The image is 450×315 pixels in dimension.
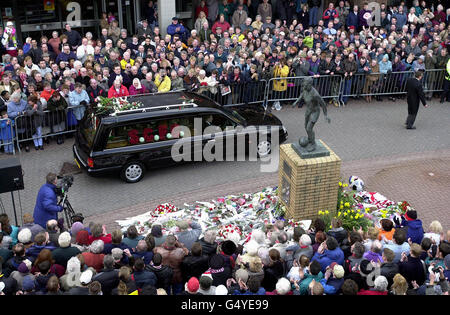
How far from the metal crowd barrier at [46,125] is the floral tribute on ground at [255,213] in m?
4.31

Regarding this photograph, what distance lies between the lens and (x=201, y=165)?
13578mm

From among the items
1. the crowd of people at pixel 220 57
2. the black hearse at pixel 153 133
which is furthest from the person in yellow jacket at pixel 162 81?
the black hearse at pixel 153 133

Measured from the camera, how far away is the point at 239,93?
16500 millimetres

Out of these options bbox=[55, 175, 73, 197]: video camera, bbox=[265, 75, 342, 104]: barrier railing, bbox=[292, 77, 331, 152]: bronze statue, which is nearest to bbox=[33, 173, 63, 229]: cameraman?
bbox=[55, 175, 73, 197]: video camera

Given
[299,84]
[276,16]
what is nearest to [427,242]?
[299,84]

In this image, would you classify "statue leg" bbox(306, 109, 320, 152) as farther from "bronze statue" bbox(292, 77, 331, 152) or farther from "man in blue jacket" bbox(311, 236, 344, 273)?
"man in blue jacket" bbox(311, 236, 344, 273)

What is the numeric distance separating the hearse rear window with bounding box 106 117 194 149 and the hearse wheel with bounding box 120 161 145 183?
0.51 m

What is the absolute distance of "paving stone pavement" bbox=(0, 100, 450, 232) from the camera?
1202 cm

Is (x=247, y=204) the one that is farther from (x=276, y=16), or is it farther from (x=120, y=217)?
(x=276, y=16)

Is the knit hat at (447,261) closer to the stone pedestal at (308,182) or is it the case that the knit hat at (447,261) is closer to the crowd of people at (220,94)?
the crowd of people at (220,94)

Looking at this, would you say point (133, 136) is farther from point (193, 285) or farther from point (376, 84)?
point (376, 84)

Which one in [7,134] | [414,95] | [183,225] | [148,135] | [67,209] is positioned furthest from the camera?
[414,95]

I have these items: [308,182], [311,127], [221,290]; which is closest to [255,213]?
[308,182]

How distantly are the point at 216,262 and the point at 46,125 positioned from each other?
8.10 meters
